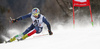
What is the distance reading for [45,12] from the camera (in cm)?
1053

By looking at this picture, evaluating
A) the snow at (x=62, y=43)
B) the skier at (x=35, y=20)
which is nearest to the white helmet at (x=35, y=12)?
the skier at (x=35, y=20)

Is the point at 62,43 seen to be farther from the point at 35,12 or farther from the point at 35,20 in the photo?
the point at 35,20

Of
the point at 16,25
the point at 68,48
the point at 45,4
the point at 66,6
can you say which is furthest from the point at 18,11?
the point at 68,48

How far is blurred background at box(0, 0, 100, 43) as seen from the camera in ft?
30.2

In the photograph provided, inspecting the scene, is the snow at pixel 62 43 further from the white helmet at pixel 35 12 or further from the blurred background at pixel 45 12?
the blurred background at pixel 45 12

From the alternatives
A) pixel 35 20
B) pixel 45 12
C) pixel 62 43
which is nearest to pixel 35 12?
pixel 35 20

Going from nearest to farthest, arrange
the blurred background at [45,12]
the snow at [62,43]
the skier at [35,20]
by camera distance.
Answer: the snow at [62,43] → the skier at [35,20] → the blurred background at [45,12]

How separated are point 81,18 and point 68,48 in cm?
874

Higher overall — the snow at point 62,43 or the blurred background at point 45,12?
the blurred background at point 45,12

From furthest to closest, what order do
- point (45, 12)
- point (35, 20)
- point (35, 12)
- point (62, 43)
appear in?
point (45, 12) → point (35, 20) → point (35, 12) → point (62, 43)

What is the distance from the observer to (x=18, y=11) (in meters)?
9.53

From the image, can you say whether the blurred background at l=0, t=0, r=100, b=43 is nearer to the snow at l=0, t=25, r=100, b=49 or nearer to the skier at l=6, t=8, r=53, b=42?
the skier at l=6, t=8, r=53, b=42

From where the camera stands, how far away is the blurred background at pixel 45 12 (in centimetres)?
921

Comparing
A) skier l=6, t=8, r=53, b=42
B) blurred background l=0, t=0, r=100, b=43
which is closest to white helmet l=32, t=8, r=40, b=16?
skier l=6, t=8, r=53, b=42
